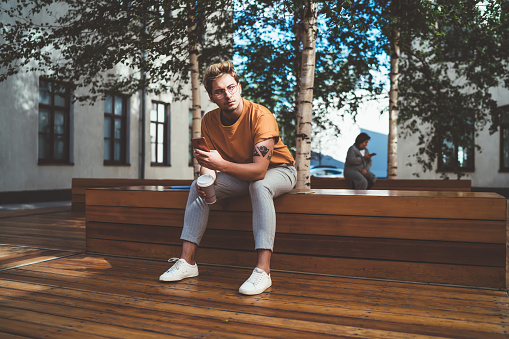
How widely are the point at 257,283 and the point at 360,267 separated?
0.83 meters

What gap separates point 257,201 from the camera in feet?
10.4

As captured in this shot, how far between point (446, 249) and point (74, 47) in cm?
780

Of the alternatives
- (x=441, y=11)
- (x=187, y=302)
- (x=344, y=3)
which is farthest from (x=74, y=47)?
(x=187, y=302)

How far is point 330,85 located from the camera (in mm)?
10680

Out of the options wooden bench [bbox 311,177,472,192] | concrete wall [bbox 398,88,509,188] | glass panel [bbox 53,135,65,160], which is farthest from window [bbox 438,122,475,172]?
glass panel [bbox 53,135,65,160]

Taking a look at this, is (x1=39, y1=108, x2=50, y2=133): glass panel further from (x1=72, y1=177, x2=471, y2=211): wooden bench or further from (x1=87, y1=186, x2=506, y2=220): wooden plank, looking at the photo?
(x1=87, y1=186, x2=506, y2=220): wooden plank

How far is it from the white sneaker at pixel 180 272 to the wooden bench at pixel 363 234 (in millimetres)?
445

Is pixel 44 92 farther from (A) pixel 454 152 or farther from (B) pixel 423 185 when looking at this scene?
(A) pixel 454 152

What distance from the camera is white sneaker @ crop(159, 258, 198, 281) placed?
320 centimetres

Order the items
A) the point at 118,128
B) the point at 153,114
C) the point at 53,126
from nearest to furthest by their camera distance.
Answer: the point at 53,126 < the point at 118,128 < the point at 153,114

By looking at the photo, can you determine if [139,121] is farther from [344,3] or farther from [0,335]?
[0,335]

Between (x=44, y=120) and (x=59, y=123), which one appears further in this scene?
(x=59, y=123)

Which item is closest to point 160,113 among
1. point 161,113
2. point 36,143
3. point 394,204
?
point 161,113

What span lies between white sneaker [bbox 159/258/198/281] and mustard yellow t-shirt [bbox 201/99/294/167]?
83 centimetres
